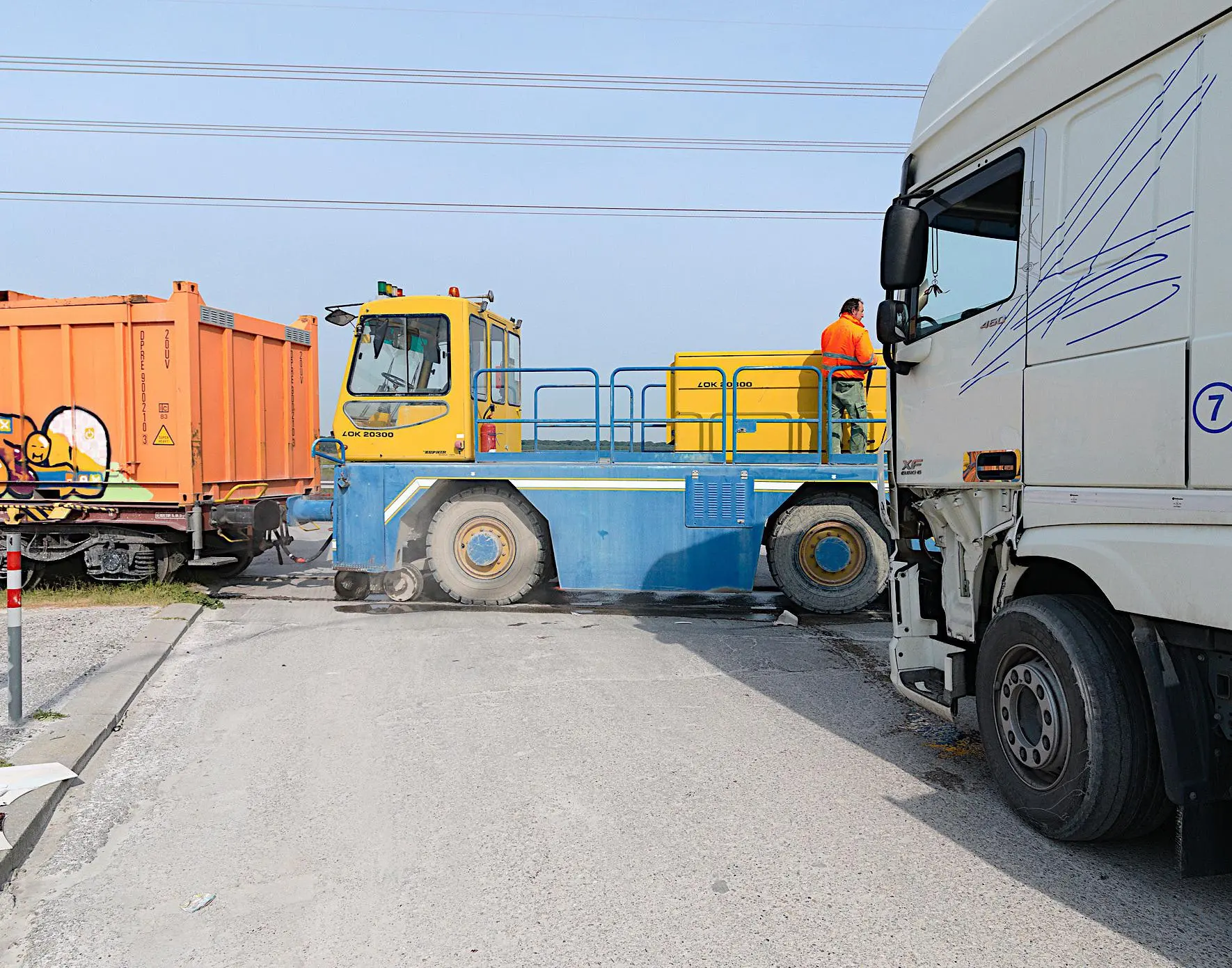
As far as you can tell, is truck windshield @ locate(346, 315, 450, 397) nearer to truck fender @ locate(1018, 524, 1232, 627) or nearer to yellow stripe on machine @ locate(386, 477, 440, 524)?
yellow stripe on machine @ locate(386, 477, 440, 524)

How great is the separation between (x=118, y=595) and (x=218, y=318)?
297 cm

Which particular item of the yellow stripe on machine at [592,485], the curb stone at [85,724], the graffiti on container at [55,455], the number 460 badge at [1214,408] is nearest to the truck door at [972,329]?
the number 460 badge at [1214,408]

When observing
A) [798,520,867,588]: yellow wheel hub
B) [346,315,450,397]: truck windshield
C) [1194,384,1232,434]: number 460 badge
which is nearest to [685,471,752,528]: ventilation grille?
[798,520,867,588]: yellow wheel hub

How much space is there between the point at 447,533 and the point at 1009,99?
21.3 feet

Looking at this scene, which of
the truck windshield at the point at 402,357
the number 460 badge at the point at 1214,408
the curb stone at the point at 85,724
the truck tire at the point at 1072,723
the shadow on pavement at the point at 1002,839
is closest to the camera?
the number 460 badge at the point at 1214,408

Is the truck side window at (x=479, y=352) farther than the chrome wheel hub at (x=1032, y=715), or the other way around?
the truck side window at (x=479, y=352)

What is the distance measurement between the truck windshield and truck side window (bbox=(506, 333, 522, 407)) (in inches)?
43.8

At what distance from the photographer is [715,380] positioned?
31.2 feet

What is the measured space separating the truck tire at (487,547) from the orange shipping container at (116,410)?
8.26ft

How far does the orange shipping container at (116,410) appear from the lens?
30.9 ft

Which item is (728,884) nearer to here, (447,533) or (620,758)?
(620,758)

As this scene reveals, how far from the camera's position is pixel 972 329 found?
4172mm

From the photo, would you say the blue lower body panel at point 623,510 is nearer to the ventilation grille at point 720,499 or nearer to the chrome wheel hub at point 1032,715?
the ventilation grille at point 720,499

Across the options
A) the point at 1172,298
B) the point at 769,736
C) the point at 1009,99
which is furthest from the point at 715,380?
the point at 1172,298
